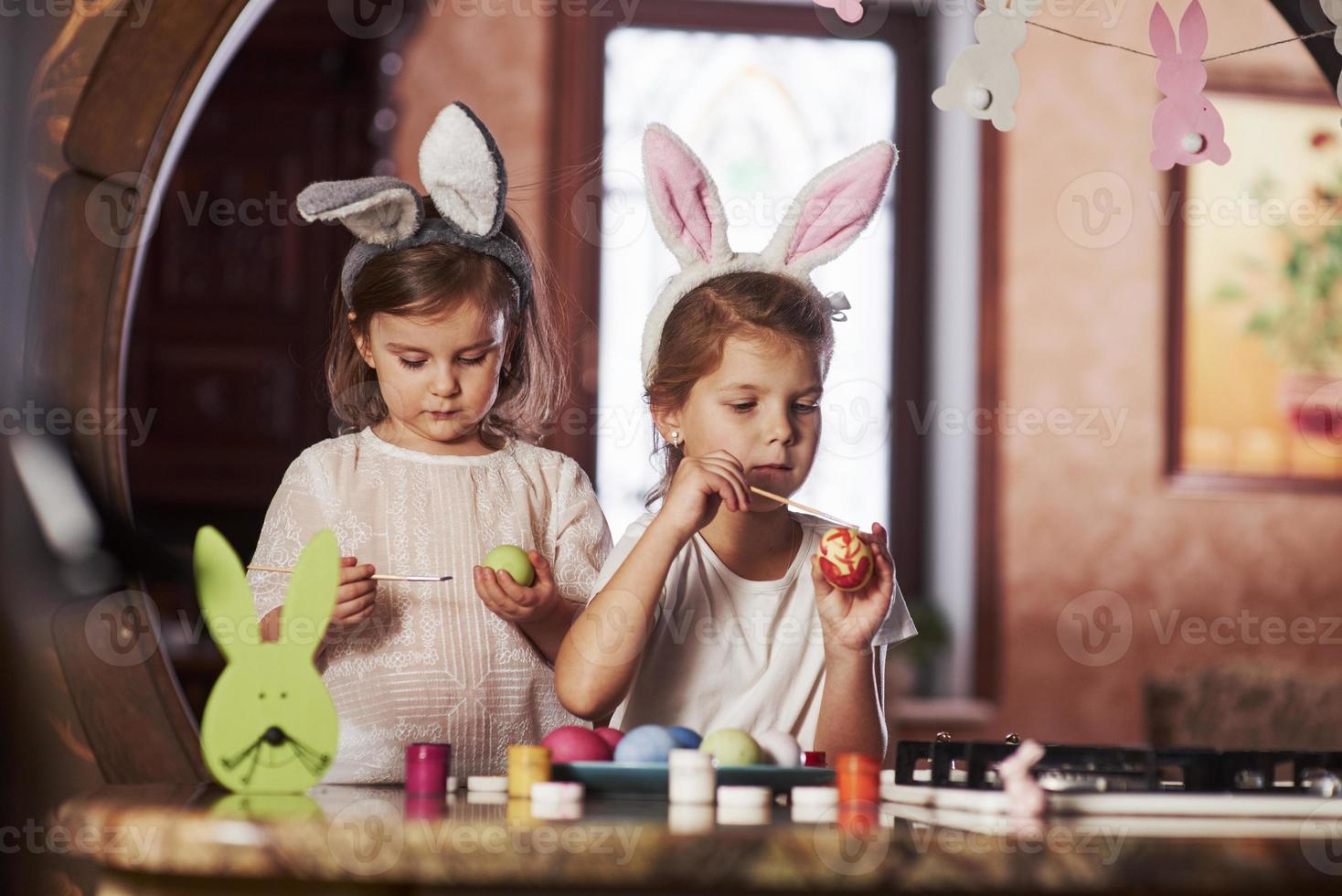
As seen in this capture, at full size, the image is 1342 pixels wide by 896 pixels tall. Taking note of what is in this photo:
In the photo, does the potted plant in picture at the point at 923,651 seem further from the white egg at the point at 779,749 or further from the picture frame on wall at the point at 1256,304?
the white egg at the point at 779,749

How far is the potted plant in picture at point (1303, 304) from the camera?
413 centimetres

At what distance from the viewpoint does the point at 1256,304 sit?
4125 millimetres

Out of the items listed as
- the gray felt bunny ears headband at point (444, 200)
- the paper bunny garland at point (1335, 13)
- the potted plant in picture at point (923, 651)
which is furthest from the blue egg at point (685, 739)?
the potted plant in picture at point (923, 651)

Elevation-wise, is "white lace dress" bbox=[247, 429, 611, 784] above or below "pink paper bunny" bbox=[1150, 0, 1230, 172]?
below

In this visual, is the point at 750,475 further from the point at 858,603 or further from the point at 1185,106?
the point at 1185,106

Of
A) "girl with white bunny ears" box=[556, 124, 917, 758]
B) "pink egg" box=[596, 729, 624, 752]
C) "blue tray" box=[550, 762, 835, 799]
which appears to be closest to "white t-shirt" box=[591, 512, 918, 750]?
"girl with white bunny ears" box=[556, 124, 917, 758]

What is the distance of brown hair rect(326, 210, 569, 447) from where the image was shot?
1.19m

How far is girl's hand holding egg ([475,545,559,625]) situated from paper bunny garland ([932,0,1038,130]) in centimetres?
52

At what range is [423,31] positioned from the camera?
377cm

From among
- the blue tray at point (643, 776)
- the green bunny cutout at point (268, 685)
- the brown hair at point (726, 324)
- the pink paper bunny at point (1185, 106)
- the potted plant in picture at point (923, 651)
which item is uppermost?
the pink paper bunny at point (1185, 106)

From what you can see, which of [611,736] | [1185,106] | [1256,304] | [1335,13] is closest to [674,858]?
[611,736]

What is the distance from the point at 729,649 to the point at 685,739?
244 mm

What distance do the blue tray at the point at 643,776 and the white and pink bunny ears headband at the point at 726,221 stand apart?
0.44 metres

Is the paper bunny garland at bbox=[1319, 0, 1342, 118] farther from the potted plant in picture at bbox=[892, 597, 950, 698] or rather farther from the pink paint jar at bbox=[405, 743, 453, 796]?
the potted plant in picture at bbox=[892, 597, 950, 698]
